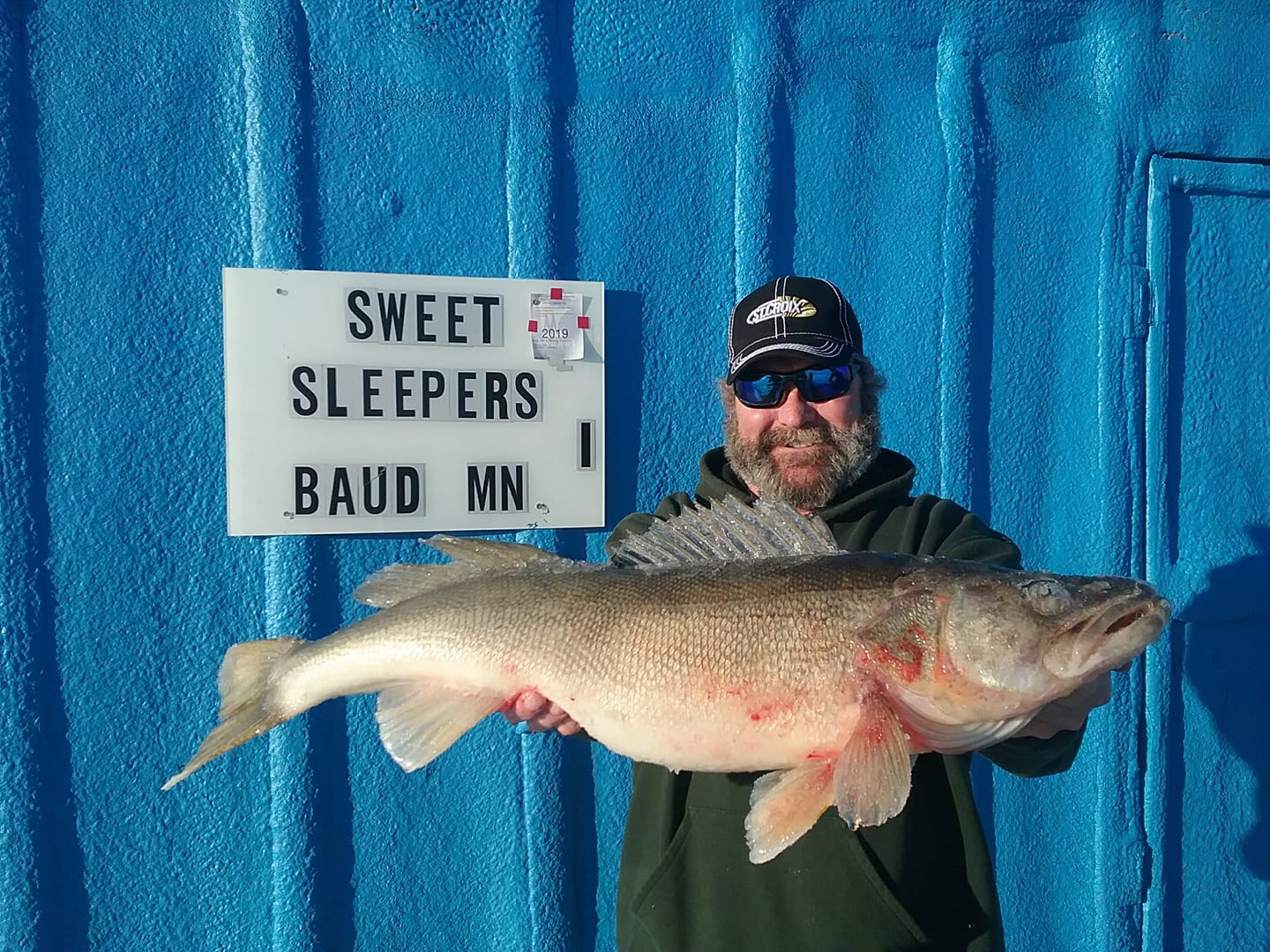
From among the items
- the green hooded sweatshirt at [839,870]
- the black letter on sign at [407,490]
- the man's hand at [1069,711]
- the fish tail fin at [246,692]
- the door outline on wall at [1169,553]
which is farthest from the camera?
the door outline on wall at [1169,553]

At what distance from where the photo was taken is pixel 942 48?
293 centimetres

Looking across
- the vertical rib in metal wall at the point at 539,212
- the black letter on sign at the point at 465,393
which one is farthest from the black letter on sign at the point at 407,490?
the vertical rib in metal wall at the point at 539,212

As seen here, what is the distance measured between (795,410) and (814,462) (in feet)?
0.57

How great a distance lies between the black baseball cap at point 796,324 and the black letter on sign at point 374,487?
1251 mm

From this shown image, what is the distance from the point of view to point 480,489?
2.67m

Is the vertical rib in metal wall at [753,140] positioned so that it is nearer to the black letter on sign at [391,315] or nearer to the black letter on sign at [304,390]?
the black letter on sign at [391,315]

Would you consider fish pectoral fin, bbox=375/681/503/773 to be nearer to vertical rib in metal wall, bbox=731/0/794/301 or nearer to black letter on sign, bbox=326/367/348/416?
black letter on sign, bbox=326/367/348/416

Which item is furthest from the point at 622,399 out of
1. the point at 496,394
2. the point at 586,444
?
the point at 496,394

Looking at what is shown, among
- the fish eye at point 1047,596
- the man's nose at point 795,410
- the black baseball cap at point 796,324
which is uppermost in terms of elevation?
the black baseball cap at point 796,324

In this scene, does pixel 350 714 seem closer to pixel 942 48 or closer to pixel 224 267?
pixel 224 267

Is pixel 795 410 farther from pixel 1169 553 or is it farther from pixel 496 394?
pixel 1169 553

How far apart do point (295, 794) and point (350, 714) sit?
1.00ft

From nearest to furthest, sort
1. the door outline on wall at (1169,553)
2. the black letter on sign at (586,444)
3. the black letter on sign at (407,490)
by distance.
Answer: the black letter on sign at (407,490) → the black letter on sign at (586,444) → the door outline on wall at (1169,553)

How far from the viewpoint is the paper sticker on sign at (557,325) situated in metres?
2.68
